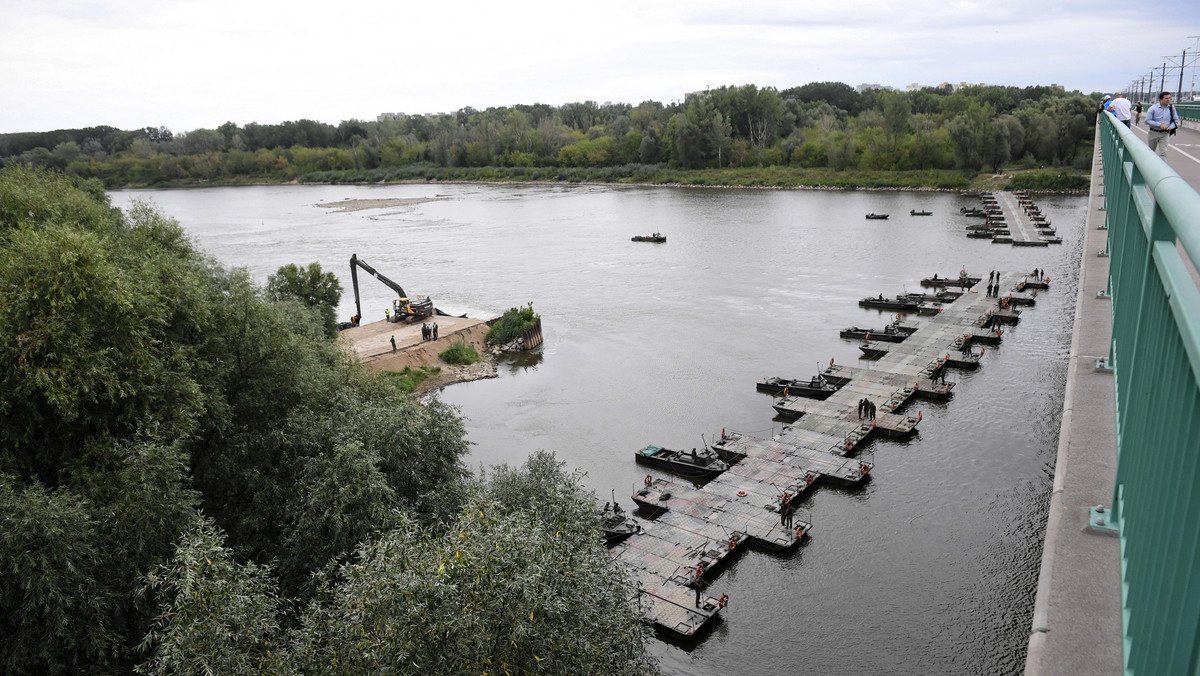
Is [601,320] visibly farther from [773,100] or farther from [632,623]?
[773,100]

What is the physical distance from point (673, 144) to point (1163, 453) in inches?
5430

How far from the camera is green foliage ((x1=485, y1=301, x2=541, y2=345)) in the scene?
4703cm

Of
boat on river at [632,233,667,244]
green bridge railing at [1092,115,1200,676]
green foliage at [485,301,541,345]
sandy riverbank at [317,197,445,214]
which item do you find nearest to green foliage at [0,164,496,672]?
green bridge railing at [1092,115,1200,676]

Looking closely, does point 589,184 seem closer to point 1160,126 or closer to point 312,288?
point 312,288

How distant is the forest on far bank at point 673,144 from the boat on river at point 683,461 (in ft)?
275

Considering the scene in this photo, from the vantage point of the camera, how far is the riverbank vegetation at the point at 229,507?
11328mm

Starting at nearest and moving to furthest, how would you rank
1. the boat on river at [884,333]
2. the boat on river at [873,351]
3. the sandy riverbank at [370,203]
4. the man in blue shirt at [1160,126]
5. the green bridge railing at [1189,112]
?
the man in blue shirt at [1160,126]
the green bridge railing at [1189,112]
the boat on river at [873,351]
the boat on river at [884,333]
the sandy riverbank at [370,203]

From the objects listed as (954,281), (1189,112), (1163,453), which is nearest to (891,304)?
(954,281)

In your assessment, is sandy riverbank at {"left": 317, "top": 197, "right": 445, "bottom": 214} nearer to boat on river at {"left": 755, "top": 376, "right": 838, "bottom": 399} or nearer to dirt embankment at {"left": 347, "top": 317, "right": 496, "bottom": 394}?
dirt embankment at {"left": 347, "top": 317, "right": 496, "bottom": 394}

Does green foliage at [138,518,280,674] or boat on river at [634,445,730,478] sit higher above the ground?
green foliage at [138,518,280,674]

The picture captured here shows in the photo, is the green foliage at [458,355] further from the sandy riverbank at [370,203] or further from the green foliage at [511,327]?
the sandy riverbank at [370,203]

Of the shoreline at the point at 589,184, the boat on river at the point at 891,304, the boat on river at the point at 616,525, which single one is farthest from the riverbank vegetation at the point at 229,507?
the shoreline at the point at 589,184

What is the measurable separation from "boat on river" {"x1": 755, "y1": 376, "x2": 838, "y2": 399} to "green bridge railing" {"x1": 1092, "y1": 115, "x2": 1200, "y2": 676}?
32.4m

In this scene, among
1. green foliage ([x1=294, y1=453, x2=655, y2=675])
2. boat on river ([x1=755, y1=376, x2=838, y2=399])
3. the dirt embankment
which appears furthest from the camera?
the dirt embankment
